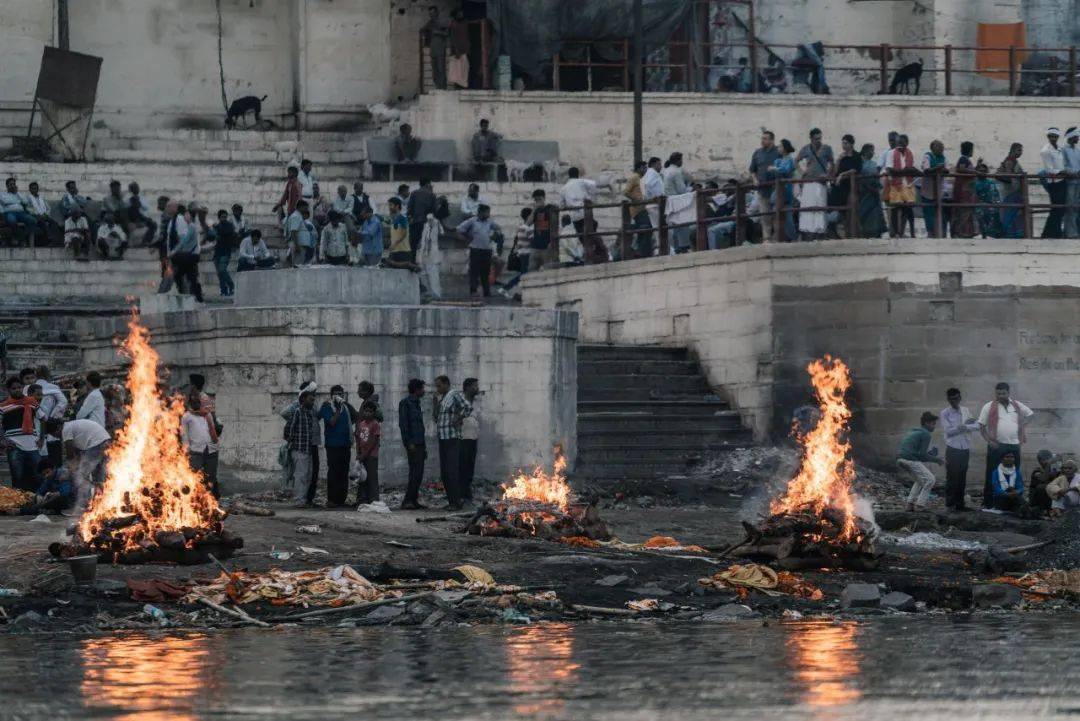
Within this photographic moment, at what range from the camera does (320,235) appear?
30906 mm

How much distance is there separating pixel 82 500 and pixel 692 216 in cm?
1106

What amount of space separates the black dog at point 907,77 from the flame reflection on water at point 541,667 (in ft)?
79.4

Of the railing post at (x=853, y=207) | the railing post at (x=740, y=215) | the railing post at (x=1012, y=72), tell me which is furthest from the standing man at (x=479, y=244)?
the railing post at (x=1012, y=72)

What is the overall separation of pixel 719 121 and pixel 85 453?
18.7m

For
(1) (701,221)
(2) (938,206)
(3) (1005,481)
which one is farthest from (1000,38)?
(3) (1005,481)

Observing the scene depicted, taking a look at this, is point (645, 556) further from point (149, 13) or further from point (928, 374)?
point (149, 13)

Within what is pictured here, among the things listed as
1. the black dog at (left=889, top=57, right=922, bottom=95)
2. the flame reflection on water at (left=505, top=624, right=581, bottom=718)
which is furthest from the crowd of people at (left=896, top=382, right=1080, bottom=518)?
the black dog at (left=889, top=57, right=922, bottom=95)

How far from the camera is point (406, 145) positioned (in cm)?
3581

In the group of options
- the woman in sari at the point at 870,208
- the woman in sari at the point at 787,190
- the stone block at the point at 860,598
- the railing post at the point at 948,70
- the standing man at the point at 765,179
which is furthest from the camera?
the railing post at the point at 948,70

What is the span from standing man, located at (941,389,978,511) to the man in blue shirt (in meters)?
6.43

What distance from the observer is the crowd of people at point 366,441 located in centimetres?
2303

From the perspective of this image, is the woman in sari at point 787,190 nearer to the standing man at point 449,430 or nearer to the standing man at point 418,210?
the standing man at point 418,210

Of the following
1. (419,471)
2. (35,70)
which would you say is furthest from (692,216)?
(35,70)

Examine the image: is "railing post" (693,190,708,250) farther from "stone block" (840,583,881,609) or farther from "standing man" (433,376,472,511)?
"stone block" (840,583,881,609)
